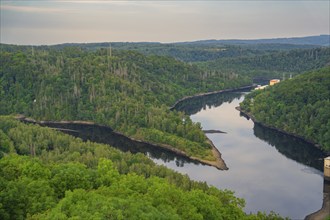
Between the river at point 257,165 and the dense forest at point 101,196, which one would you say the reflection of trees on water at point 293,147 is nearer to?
the river at point 257,165

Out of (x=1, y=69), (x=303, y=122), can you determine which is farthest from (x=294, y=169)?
(x=1, y=69)

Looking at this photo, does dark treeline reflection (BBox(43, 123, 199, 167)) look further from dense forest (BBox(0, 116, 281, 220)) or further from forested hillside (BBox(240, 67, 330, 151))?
forested hillside (BBox(240, 67, 330, 151))

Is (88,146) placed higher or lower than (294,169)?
higher

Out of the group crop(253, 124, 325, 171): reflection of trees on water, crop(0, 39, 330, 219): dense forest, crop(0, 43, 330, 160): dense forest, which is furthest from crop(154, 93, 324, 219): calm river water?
crop(0, 43, 330, 160): dense forest

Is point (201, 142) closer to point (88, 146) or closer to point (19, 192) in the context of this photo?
point (88, 146)

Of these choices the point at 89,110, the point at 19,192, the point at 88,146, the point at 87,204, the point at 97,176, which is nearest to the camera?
the point at 87,204

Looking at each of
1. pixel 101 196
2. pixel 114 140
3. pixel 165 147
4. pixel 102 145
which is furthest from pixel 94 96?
pixel 101 196

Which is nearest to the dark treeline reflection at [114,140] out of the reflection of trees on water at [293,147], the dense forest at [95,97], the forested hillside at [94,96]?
the dense forest at [95,97]
